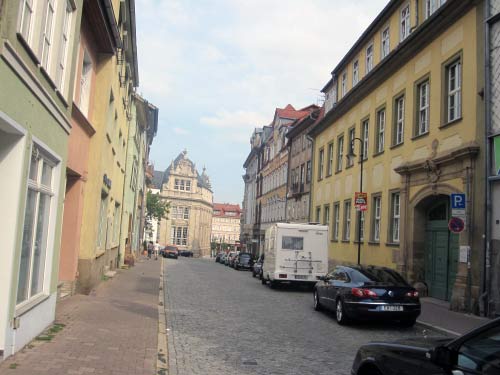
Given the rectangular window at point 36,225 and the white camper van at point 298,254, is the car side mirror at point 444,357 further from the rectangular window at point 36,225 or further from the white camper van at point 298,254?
the white camper van at point 298,254

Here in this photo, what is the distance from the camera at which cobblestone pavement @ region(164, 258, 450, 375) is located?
26.0 feet

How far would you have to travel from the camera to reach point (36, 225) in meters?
8.41

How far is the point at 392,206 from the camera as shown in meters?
21.4

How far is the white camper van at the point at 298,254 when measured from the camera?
21.2 meters

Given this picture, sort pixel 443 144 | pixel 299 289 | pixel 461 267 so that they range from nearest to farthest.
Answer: pixel 461 267
pixel 443 144
pixel 299 289

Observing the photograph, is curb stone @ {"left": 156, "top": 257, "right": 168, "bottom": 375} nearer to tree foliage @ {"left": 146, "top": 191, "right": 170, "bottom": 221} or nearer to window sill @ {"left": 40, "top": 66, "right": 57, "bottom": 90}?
window sill @ {"left": 40, "top": 66, "right": 57, "bottom": 90}

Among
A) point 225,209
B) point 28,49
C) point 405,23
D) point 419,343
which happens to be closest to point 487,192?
point 405,23

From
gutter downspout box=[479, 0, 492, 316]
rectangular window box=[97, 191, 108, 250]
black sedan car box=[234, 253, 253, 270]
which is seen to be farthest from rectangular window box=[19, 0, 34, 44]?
black sedan car box=[234, 253, 253, 270]

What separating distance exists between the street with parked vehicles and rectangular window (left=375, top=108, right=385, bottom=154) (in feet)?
29.6

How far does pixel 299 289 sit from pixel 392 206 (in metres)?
5.51

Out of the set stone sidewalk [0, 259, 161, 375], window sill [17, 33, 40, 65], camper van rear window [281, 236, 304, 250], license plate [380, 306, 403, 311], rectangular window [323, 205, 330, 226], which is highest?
window sill [17, 33, 40, 65]

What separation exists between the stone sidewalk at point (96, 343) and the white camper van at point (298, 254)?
26.5ft

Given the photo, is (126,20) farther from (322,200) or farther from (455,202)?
(322,200)

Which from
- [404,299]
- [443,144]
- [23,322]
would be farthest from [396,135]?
[23,322]
